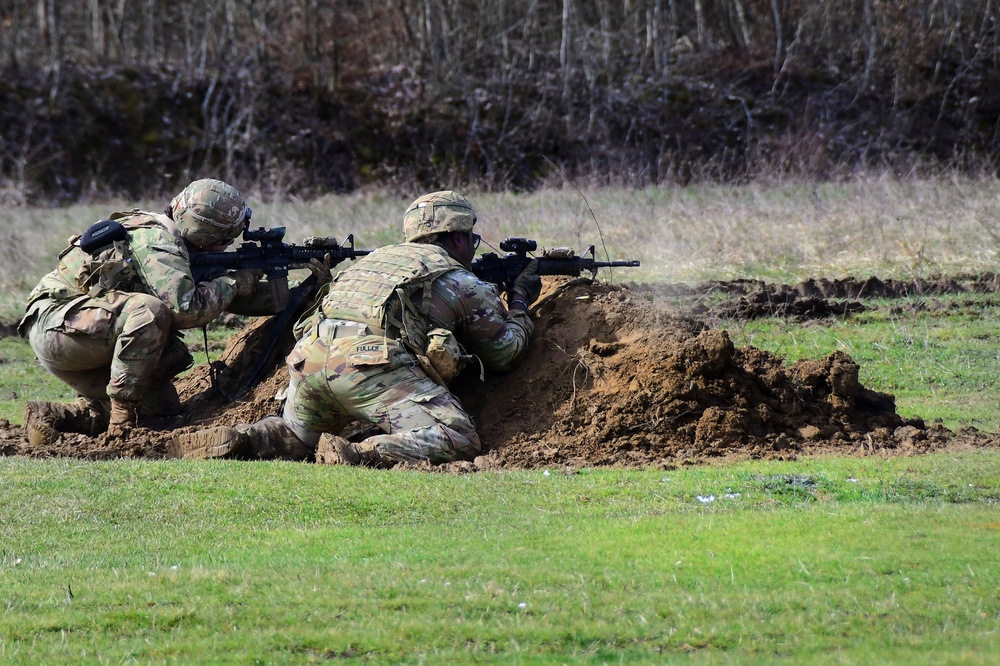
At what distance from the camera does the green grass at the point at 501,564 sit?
464 centimetres

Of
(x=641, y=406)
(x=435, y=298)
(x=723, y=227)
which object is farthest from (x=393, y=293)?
(x=723, y=227)

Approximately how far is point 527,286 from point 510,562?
4.06 metres

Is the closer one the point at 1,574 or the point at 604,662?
the point at 604,662

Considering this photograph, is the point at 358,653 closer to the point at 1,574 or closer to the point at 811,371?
the point at 1,574

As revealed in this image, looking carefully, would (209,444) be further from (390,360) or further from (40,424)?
(40,424)

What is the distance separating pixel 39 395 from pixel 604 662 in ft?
28.4

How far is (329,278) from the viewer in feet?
32.4

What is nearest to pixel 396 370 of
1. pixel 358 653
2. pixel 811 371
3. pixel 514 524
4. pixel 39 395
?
pixel 514 524

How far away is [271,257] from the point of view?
980 cm

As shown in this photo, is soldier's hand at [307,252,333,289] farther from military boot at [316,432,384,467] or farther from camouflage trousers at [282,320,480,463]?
military boot at [316,432,384,467]

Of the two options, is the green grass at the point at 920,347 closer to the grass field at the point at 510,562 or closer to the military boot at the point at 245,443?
the grass field at the point at 510,562

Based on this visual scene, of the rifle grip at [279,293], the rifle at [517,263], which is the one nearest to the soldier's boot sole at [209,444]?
the rifle grip at [279,293]

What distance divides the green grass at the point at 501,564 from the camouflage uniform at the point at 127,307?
4.09 feet

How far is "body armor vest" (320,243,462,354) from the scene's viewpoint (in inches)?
328
